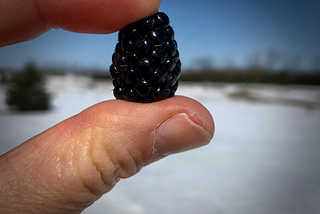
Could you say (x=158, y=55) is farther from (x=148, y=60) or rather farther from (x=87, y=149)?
(x=87, y=149)

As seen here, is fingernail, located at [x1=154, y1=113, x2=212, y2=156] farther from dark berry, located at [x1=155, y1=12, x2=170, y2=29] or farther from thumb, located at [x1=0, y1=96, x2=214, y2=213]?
dark berry, located at [x1=155, y1=12, x2=170, y2=29]

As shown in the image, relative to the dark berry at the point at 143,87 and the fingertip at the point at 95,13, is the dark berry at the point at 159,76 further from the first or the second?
the fingertip at the point at 95,13

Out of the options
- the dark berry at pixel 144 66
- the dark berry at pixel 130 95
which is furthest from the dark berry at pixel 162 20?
the dark berry at pixel 130 95

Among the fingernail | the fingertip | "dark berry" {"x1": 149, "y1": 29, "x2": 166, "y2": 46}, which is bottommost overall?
the fingernail

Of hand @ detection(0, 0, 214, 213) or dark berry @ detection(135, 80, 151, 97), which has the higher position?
dark berry @ detection(135, 80, 151, 97)

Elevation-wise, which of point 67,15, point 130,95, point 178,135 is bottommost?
point 178,135

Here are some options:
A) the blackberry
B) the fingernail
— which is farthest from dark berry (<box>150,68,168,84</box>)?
the fingernail

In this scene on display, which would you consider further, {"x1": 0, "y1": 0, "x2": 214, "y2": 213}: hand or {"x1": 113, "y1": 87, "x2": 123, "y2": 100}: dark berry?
{"x1": 113, "y1": 87, "x2": 123, "y2": 100}: dark berry

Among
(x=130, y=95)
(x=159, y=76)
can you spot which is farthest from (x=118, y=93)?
(x=159, y=76)
